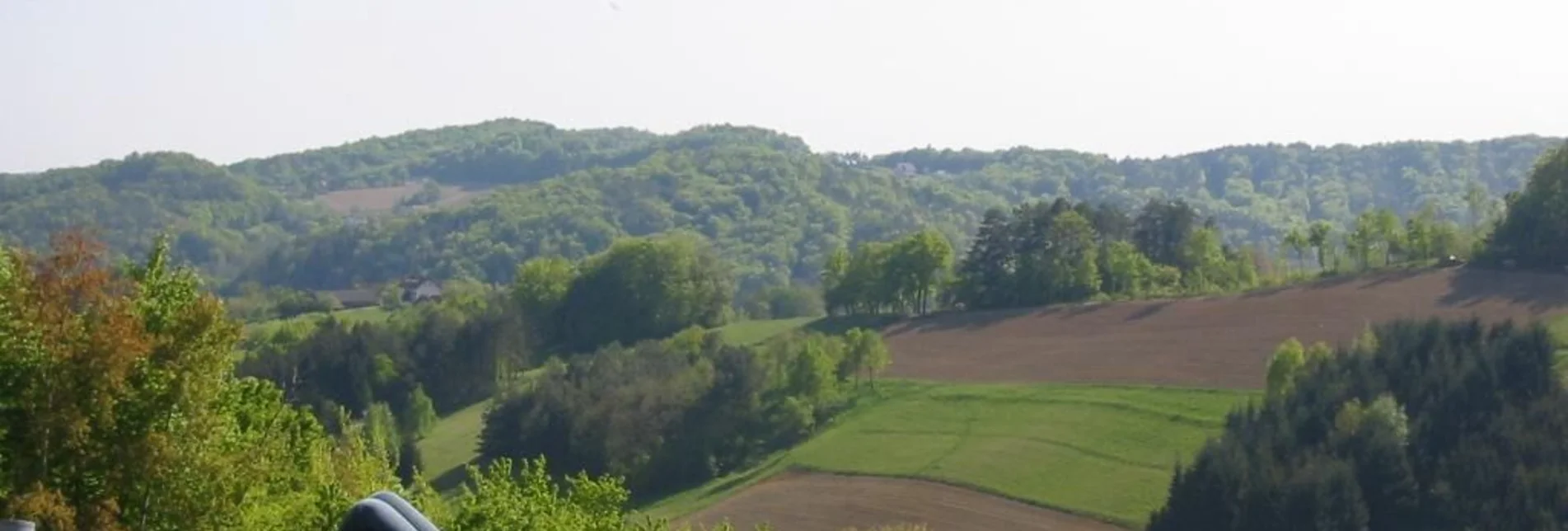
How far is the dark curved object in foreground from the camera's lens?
5469 mm

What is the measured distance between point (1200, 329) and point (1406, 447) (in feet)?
85.0

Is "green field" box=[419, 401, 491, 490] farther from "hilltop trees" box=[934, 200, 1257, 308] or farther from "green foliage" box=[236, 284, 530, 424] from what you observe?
"hilltop trees" box=[934, 200, 1257, 308]

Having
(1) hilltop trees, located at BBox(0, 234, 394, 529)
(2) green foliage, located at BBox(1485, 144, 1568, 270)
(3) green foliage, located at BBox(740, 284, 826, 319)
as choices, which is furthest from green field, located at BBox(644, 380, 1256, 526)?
(3) green foliage, located at BBox(740, 284, 826, 319)

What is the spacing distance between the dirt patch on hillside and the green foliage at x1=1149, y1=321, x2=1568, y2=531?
303 inches

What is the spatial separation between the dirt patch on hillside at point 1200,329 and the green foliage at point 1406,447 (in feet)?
25.2

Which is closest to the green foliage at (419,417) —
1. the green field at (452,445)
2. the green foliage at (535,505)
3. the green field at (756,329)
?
the green field at (452,445)

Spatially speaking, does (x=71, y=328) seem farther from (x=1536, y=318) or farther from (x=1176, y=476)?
(x=1536, y=318)

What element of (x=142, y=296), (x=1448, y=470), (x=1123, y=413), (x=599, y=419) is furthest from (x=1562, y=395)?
(x=142, y=296)

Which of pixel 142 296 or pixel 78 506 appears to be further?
pixel 142 296

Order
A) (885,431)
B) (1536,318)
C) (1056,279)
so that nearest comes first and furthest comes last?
(1536,318)
(885,431)
(1056,279)

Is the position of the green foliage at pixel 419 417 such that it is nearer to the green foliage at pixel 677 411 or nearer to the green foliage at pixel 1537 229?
the green foliage at pixel 677 411

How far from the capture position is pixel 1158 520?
212 feet

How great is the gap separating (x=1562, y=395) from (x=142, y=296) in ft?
182

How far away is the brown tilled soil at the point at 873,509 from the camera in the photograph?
65.9m
